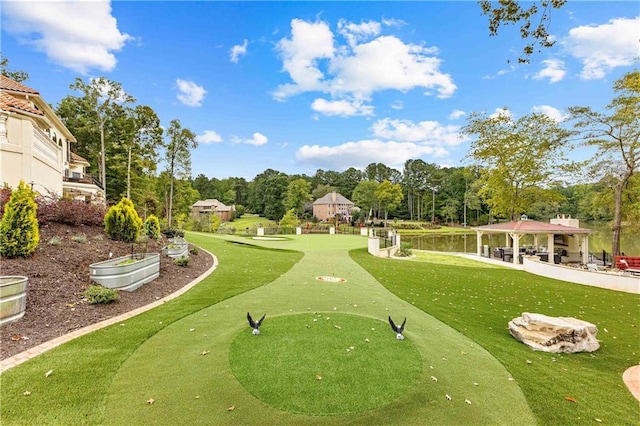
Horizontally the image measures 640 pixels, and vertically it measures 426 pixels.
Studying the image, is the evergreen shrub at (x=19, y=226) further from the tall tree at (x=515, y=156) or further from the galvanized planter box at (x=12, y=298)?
the tall tree at (x=515, y=156)

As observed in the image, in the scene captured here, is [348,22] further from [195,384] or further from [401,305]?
[195,384]

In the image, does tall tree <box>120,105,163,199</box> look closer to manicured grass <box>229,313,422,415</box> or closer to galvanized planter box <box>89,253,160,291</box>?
galvanized planter box <box>89,253,160,291</box>

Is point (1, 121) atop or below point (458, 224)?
atop

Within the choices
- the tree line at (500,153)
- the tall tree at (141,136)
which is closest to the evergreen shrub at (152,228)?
the tree line at (500,153)

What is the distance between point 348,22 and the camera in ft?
39.8

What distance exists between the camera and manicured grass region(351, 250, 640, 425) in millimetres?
3617

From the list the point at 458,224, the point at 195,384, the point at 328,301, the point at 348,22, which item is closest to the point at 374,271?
the point at 328,301

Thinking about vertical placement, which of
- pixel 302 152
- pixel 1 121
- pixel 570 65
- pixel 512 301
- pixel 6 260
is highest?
pixel 302 152

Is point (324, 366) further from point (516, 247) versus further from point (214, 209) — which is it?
point (214, 209)

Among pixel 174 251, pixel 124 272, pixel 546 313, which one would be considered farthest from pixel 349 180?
pixel 124 272

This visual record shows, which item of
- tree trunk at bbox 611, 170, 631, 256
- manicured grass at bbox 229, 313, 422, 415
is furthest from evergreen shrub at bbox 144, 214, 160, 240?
tree trunk at bbox 611, 170, 631, 256

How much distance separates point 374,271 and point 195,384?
30.7 feet

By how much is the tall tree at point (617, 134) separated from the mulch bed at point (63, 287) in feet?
66.5

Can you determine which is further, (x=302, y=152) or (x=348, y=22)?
(x=302, y=152)
